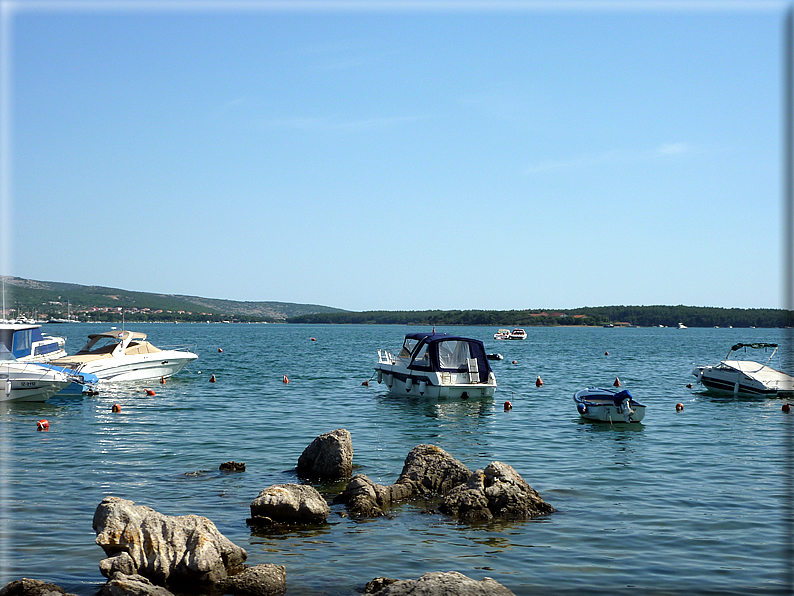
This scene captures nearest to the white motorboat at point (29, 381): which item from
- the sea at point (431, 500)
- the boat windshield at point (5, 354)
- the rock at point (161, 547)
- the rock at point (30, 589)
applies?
the sea at point (431, 500)

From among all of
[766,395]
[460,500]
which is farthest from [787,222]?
[766,395]

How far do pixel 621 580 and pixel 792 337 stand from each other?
255 inches

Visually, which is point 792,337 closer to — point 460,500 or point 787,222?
point 787,222

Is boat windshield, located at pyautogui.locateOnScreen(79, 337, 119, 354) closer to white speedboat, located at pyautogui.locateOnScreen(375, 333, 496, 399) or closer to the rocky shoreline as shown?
white speedboat, located at pyautogui.locateOnScreen(375, 333, 496, 399)

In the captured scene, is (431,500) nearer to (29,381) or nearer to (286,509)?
(286,509)

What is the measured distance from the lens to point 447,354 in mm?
35406

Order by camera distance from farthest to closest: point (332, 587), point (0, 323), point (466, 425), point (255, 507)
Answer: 1. point (0, 323)
2. point (466, 425)
3. point (255, 507)
4. point (332, 587)

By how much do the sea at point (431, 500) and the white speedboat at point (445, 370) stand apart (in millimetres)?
869

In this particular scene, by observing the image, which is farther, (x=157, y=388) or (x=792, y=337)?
(x=157, y=388)

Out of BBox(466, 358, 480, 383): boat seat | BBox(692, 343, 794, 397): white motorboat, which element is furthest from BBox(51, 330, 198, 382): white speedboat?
BBox(692, 343, 794, 397): white motorboat

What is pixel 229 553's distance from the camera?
11.1 m

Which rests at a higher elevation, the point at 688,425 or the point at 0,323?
the point at 0,323

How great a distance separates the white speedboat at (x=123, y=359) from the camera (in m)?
39.1

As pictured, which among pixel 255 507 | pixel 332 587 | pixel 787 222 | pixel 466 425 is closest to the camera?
pixel 787 222
